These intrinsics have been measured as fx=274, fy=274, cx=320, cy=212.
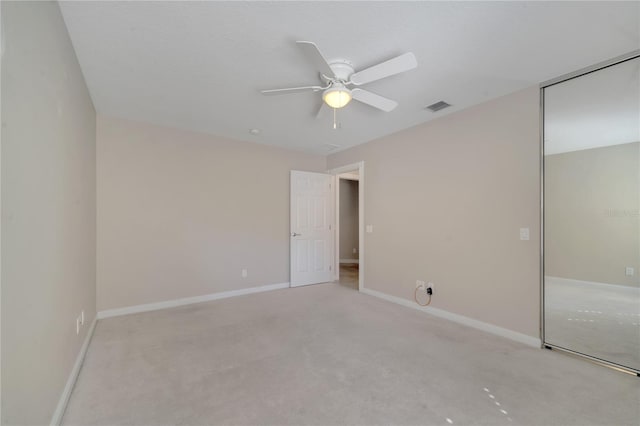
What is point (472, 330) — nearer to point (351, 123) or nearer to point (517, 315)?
point (517, 315)

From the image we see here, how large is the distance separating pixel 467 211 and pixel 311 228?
9.22 ft

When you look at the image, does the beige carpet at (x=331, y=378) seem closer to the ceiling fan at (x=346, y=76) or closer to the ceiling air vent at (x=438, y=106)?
the ceiling fan at (x=346, y=76)

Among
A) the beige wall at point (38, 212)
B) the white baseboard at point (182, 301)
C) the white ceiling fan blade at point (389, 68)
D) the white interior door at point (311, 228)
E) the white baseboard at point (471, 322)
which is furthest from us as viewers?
the white interior door at point (311, 228)

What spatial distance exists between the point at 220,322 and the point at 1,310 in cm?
246

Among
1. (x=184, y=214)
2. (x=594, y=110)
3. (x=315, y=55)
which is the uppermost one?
(x=315, y=55)

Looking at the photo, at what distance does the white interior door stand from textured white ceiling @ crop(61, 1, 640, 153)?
2229mm

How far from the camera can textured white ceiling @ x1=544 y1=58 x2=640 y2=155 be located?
229 cm

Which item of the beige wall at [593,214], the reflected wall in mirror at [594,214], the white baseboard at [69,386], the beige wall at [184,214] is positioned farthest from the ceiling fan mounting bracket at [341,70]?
the white baseboard at [69,386]

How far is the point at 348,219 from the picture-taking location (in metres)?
8.18

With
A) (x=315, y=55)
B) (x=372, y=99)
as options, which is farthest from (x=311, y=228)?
(x=315, y=55)

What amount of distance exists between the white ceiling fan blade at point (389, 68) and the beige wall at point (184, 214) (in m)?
2.88

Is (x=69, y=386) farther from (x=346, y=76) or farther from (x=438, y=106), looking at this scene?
(x=438, y=106)

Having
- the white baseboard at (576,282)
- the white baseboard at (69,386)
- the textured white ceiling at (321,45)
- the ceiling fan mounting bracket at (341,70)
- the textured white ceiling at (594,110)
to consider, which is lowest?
the white baseboard at (69,386)

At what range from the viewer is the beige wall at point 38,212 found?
1105 mm
